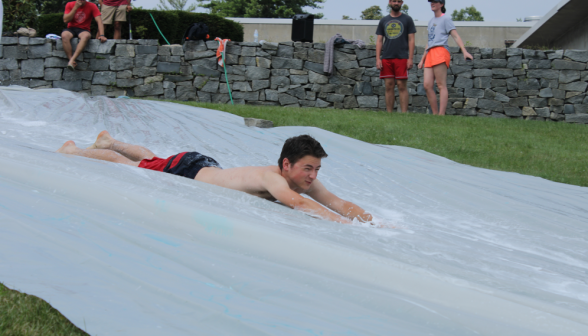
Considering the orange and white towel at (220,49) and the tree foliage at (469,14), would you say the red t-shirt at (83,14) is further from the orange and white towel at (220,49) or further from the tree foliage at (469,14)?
the tree foliage at (469,14)

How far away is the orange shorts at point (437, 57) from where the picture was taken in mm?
7195

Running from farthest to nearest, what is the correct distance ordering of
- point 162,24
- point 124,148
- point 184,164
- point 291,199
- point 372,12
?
point 372,12, point 162,24, point 124,148, point 184,164, point 291,199

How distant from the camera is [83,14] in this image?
27.1 feet

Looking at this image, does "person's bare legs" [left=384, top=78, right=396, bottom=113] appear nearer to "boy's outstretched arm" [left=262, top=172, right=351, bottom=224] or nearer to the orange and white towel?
the orange and white towel

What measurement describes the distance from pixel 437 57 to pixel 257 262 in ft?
20.4

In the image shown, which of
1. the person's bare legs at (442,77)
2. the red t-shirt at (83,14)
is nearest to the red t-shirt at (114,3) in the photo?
the red t-shirt at (83,14)

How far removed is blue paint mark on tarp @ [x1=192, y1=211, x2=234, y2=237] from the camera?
181 cm

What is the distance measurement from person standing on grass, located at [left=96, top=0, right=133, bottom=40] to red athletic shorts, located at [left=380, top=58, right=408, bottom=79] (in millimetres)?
4439

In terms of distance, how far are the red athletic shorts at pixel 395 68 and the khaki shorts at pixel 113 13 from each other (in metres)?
4.44

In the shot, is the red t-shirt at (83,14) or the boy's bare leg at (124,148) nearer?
the boy's bare leg at (124,148)

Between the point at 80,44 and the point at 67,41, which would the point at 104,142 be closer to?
the point at 80,44

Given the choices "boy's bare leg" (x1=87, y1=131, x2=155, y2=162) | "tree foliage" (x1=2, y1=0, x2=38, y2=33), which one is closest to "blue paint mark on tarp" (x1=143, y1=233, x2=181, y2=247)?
"boy's bare leg" (x1=87, y1=131, x2=155, y2=162)

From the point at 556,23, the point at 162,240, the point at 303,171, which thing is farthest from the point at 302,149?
the point at 556,23

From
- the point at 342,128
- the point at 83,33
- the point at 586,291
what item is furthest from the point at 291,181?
the point at 83,33
